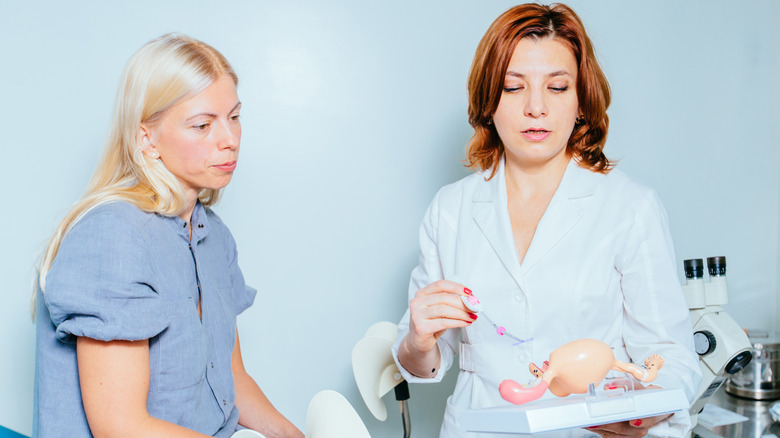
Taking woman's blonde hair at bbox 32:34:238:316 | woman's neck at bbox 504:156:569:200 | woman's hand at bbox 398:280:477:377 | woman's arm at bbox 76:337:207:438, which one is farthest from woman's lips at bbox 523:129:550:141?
woman's arm at bbox 76:337:207:438

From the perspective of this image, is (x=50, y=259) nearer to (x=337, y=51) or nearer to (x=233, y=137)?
(x=233, y=137)

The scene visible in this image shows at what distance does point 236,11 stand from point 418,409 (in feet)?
4.19

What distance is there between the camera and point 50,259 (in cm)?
114

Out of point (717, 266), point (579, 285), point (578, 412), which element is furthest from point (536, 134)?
point (717, 266)

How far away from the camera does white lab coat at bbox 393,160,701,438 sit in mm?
1231

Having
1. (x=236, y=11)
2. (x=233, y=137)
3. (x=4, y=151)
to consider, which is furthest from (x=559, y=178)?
(x=4, y=151)

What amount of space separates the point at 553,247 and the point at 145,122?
825 mm

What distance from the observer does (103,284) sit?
104cm

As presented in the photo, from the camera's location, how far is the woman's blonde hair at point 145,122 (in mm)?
1152

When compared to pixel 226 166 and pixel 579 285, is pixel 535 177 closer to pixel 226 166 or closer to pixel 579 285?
pixel 579 285

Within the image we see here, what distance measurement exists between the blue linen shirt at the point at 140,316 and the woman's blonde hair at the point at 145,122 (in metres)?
0.04

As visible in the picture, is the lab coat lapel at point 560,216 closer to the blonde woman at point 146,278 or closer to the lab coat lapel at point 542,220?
the lab coat lapel at point 542,220

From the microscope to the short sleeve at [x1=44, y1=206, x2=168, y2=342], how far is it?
52.9 inches

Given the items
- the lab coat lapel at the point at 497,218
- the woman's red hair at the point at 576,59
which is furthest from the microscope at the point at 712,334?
the lab coat lapel at the point at 497,218
